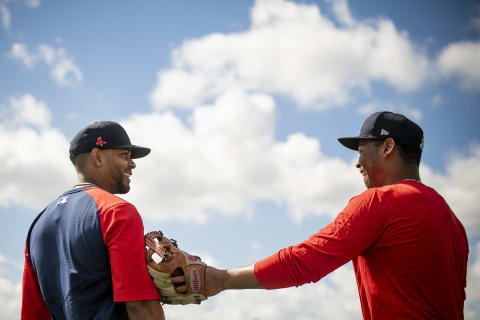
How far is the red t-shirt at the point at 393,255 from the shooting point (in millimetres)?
4348

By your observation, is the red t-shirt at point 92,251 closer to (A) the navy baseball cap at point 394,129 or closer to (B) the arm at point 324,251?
(B) the arm at point 324,251

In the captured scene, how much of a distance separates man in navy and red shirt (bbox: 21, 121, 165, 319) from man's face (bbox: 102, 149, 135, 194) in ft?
1.54

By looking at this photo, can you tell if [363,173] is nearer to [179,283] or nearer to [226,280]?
[226,280]

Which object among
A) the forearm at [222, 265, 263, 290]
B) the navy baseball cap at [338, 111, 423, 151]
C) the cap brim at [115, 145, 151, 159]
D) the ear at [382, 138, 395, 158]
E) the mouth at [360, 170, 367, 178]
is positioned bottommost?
the forearm at [222, 265, 263, 290]

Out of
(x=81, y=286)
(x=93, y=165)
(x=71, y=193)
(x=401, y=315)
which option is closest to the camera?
(x=401, y=315)

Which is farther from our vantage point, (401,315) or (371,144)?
(371,144)

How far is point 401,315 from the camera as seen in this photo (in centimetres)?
430

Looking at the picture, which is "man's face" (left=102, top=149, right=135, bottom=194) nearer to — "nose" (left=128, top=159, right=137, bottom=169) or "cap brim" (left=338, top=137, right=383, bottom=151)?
"nose" (left=128, top=159, right=137, bottom=169)

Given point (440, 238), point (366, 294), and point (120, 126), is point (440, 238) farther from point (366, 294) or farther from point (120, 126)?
point (120, 126)

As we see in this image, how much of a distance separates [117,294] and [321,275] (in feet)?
6.62

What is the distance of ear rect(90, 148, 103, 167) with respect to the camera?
5641 millimetres

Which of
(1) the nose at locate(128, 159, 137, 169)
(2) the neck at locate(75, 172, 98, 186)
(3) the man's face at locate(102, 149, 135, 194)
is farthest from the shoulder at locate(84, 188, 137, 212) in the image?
(1) the nose at locate(128, 159, 137, 169)

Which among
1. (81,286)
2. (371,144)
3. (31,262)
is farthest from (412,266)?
(31,262)

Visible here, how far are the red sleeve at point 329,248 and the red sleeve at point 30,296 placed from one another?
8.90ft
